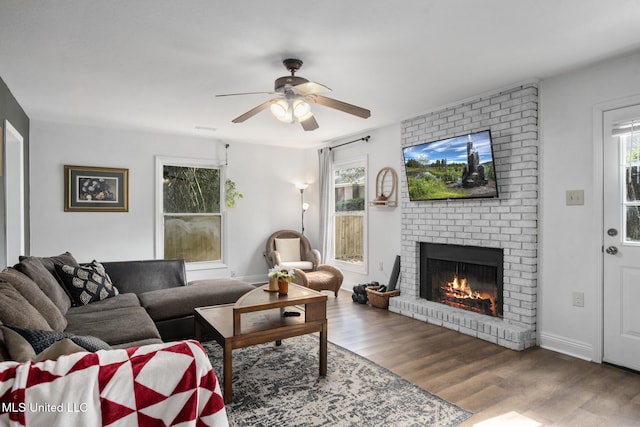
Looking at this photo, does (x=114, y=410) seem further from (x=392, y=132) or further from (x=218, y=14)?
(x=392, y=132)

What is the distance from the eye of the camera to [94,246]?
5.19m

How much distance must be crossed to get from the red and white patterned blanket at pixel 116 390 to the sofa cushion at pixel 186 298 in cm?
246

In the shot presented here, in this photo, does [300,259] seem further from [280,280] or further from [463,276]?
[280,280]

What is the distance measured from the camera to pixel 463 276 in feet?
13.8

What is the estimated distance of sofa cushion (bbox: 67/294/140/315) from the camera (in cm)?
306

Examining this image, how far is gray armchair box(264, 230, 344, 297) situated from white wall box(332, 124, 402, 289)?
55cm

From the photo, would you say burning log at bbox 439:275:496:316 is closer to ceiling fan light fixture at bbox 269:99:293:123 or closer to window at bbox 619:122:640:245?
window at bbox 619:122:640:245

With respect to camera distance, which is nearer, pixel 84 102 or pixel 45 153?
pixel 84 102

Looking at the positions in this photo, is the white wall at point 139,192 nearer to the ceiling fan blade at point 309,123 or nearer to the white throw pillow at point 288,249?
the white throw pillow at point 288,249

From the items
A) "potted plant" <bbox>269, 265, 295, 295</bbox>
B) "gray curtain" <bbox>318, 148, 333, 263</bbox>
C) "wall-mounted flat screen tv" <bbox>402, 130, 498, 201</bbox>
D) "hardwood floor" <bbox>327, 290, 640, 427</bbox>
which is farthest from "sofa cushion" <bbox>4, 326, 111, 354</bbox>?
"gray curtain" <bbox>318, 148, 333, 263</bbox>

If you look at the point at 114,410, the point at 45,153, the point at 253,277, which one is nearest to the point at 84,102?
the point at 45,153

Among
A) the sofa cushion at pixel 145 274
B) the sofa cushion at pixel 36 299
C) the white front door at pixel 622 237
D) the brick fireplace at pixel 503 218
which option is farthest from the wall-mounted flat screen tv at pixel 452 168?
the sofa cushion at pixel 36 299

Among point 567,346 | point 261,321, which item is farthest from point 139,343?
point 567,346

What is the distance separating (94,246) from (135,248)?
0.51 m
